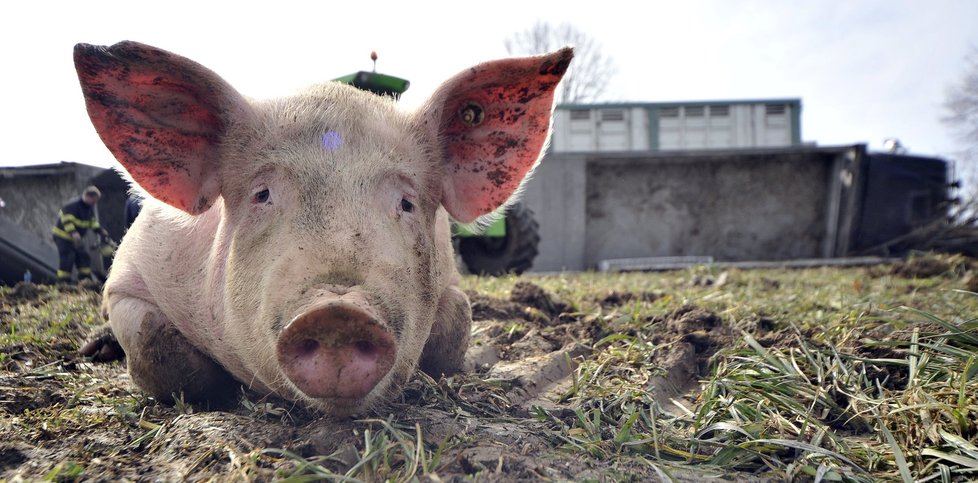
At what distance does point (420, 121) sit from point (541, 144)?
550mm

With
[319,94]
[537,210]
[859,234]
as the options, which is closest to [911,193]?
[859,234]

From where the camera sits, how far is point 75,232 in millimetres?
6914

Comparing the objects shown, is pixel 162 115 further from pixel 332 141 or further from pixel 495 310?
pixel 495 310

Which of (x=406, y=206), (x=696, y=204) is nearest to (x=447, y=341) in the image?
(x=406, y=206)

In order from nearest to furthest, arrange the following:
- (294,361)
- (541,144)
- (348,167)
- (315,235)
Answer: (294,361) < (315,235) < (348,167) < (541,144)

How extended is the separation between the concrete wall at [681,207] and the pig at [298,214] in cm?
861

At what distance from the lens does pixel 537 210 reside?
11.5 m

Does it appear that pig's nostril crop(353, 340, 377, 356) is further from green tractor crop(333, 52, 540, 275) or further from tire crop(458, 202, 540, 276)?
tire crop(458, 202, 540, 276)

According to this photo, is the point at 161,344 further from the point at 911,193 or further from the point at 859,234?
the point at 911,193

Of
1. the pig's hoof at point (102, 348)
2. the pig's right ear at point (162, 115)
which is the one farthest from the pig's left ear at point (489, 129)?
the pig's hoof at point (102, 348)

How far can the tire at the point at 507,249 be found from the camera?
8.64 metres

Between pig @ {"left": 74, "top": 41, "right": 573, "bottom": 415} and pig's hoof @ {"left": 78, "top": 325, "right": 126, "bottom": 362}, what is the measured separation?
636mm

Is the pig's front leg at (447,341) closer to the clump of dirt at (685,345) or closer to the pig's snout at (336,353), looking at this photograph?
the clump of dirt at (685,345)

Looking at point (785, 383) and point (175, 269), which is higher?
point (175, 269)
